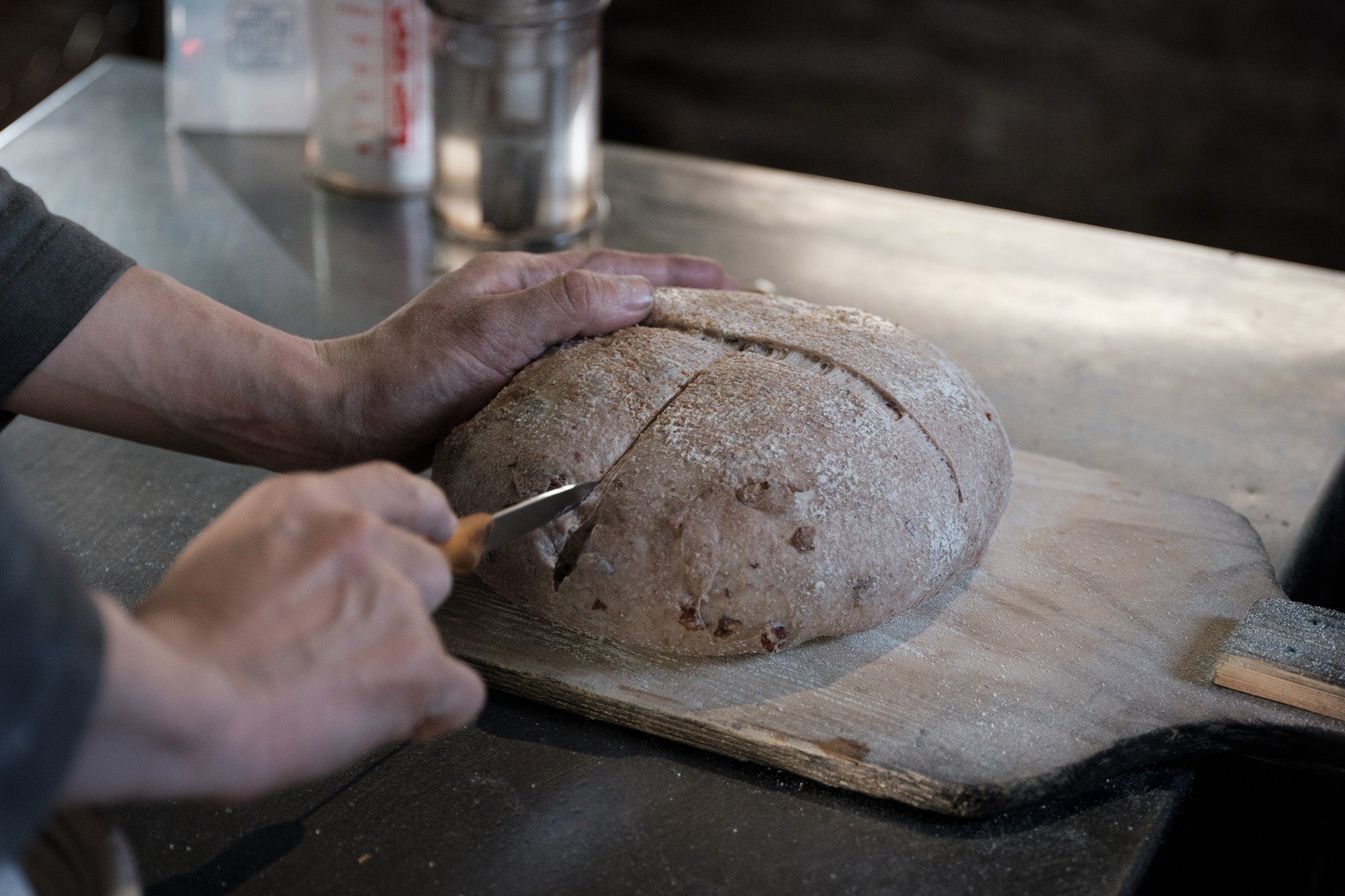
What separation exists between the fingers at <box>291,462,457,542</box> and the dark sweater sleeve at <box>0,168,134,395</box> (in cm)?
63

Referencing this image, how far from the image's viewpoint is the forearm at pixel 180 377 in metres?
1.33

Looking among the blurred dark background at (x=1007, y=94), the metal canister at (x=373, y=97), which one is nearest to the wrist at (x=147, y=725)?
the metal canister at (x=373, y=97)

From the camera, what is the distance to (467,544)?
0.96 m

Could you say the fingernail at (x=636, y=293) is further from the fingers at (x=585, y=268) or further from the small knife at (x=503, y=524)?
the small knife at (x=503, y=524)

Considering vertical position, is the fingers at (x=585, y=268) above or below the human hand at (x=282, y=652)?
below

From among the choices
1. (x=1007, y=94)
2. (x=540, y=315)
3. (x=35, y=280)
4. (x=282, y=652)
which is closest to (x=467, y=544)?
(x=282, y=652)

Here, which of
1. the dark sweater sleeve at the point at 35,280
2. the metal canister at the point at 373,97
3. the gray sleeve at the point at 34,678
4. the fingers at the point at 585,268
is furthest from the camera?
the metal canister at the point at 373,97

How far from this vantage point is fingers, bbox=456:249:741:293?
146 centimetres

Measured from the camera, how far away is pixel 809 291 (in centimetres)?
209

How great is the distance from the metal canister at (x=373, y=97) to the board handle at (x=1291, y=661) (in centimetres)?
167

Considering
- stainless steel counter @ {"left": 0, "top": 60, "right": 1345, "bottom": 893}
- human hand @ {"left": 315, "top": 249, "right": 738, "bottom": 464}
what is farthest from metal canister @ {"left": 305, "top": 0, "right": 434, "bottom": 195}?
human hand @ {"left": 315, "top": 249, "right": 738, "bottom": 464}

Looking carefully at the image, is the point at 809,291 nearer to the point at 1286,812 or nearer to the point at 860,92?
the point at 1286,812

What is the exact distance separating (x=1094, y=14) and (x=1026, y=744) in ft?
14.7

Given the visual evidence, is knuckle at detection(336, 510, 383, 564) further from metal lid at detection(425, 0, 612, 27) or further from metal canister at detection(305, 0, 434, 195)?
metal canister at detection(305, 0, 434, 195)
